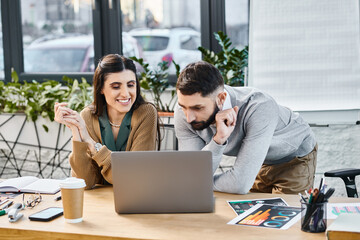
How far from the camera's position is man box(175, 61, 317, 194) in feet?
6.55

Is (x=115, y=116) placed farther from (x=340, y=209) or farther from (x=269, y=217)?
(x=340, y=209)


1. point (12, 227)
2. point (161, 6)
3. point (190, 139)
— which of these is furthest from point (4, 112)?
point (12, 227)

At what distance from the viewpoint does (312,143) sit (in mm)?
2500

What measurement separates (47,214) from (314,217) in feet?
2.92

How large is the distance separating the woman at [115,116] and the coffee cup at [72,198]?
1.95 feet

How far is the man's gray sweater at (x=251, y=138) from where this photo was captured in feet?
6.51

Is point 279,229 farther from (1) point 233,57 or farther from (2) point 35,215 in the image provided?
(1) point 233,57

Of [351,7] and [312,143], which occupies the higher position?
[351,7]

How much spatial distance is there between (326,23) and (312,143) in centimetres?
92

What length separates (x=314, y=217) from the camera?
1485mm

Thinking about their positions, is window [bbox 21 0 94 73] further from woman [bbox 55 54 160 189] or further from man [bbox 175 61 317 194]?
man [bbox 175 61 317 194]

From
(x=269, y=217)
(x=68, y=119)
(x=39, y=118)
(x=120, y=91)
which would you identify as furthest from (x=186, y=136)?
(x=39, y=118)

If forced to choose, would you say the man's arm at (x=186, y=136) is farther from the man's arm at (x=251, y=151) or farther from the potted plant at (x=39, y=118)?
the potted plant at (x=39, y=118)

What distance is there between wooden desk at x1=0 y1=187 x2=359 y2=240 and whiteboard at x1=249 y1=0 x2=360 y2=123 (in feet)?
4.57
